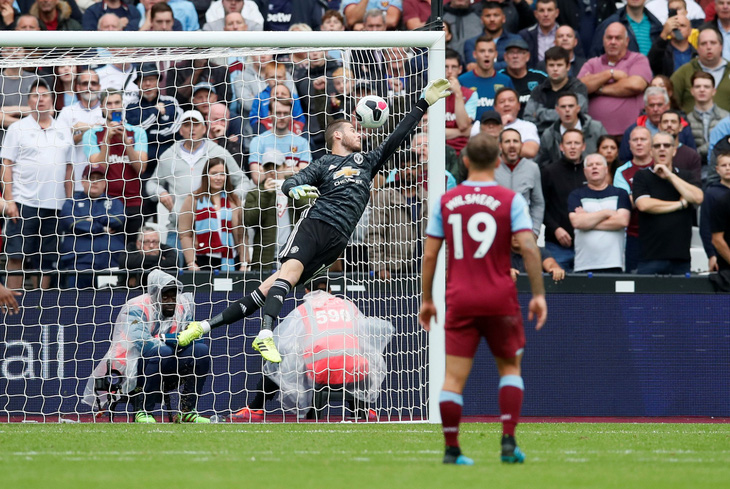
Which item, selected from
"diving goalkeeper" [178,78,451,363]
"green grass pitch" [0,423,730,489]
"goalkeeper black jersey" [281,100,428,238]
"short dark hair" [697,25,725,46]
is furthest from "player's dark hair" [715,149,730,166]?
"goalkeeper black jersey" [281,100,428,238]

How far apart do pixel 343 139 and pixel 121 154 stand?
314 cm

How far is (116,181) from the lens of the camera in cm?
1195

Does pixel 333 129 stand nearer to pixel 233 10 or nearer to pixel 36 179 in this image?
pixel 36 179

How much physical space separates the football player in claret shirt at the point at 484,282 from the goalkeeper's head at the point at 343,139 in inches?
150

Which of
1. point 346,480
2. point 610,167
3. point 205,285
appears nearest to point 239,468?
point 346,480

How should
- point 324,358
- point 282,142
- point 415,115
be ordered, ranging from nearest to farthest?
point 415,115 < point 324,358 < point 282,142

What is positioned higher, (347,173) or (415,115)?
(415,115)

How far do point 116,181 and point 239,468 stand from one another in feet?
20.7

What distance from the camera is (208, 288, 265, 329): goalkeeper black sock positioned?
9828 mm

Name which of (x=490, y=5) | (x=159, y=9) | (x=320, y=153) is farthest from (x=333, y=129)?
(x=490, y=5)

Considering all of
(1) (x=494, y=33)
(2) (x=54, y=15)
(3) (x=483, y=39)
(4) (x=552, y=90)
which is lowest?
(4) (x=552, y=90)

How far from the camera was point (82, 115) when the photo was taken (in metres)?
12.4

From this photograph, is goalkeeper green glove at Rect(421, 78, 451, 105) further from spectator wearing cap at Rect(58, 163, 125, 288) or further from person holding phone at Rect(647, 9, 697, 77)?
person holding phone at Rect(647, 9, 697, 77)

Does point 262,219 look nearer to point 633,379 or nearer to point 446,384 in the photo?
point 633,379
